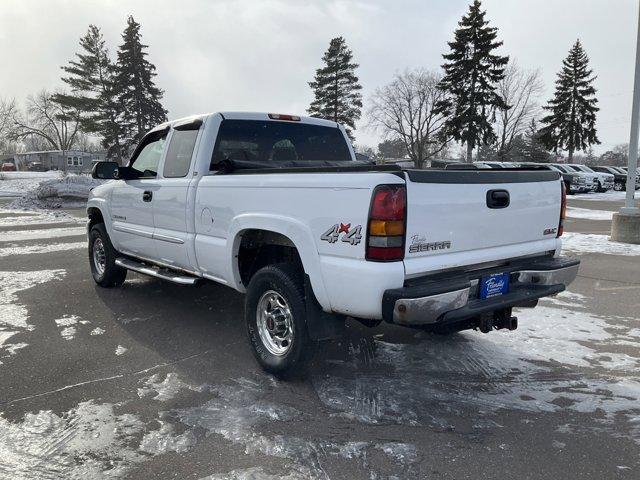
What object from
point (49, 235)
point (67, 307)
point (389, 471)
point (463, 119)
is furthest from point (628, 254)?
point (463, 119)

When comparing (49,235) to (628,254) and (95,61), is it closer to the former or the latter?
(628,254)

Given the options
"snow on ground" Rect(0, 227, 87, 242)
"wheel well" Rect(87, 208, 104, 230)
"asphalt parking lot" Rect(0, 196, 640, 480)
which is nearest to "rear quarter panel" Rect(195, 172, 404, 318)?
"asphalt parking lot" Rect(0, 196, 640, 480)

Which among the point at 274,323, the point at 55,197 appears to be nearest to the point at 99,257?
the point at 274,323

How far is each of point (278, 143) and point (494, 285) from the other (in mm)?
2550

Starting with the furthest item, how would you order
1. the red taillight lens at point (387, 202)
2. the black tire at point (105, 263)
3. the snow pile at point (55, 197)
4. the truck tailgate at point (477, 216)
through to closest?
1. the snow pile at point (55, 197)
2. the black tire at point (105, 263)
3. the truck tailgate at point (477, 216)
4. the red taillight lens at point (387, 202)

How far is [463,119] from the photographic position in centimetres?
4466

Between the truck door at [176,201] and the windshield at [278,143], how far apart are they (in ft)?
1.02

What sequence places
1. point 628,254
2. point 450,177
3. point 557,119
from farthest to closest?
1. point 557,119
2. point 628,254
3. point 450,177

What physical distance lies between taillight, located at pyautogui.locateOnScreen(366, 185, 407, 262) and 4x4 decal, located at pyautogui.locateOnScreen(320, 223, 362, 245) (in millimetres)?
78

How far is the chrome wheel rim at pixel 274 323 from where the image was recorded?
3840 mm

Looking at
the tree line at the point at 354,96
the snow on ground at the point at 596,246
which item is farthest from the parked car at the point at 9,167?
the snow on ground at the point at 596,246

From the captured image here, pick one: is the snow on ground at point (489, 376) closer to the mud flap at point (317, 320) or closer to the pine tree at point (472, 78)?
the mud flap at point (317, 320)

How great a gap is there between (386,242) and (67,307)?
441 centimetres

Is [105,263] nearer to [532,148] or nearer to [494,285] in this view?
[494,285]
